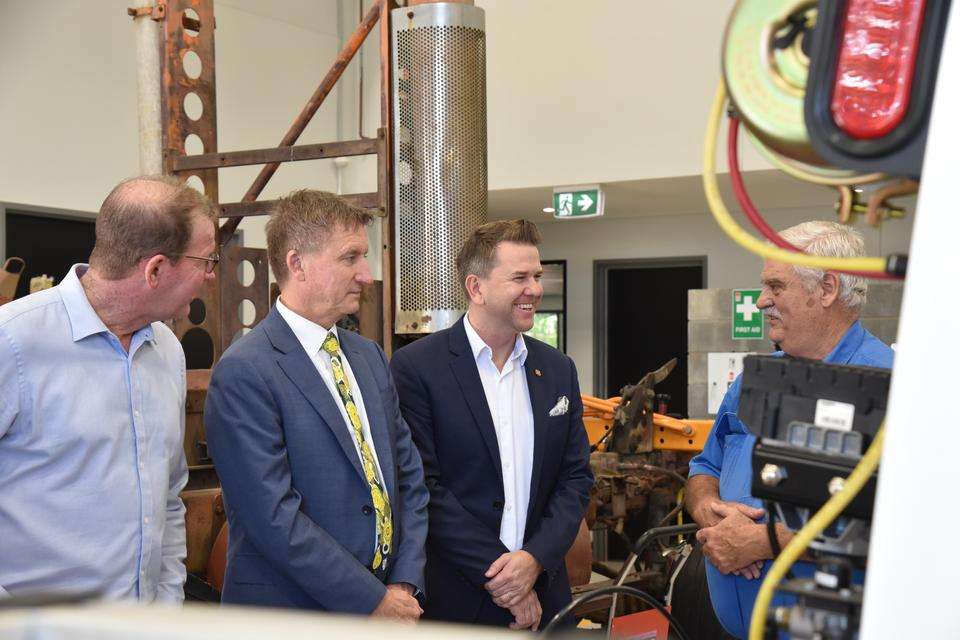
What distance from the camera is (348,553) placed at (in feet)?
7.45

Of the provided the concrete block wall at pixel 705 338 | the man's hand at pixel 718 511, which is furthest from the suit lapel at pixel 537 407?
the concrete block wall at pixel 705 338

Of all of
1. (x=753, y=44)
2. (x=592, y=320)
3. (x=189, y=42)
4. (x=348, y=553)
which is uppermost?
(x=189, y=42)

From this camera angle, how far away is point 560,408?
118 inches

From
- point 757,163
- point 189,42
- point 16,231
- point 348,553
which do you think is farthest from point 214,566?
point 757,163

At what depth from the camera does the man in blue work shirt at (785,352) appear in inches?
92.0

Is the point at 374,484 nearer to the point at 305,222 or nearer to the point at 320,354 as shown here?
the point at 320,354

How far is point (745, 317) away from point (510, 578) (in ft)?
19.9

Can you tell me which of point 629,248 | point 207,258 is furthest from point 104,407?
point 629,248

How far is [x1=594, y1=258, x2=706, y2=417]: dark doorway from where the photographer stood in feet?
41.4

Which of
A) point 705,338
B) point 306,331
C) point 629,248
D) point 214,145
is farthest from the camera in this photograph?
point 629,248

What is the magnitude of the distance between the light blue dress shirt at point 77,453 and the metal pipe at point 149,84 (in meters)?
2.65

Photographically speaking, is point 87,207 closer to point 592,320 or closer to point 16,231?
point 16,231

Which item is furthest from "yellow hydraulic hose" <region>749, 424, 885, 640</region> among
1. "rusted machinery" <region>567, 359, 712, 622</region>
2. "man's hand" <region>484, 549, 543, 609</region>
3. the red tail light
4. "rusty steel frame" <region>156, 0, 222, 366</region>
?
"rusty steel frame" <region>156, 0, 222, 366</region>

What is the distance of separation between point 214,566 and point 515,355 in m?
1.07
